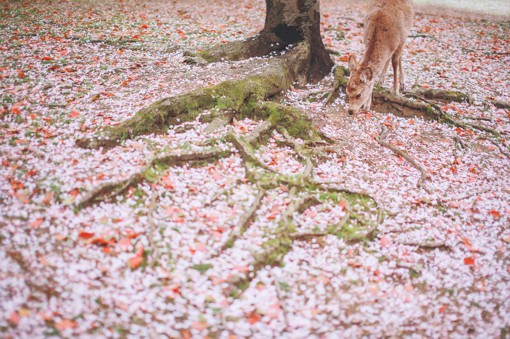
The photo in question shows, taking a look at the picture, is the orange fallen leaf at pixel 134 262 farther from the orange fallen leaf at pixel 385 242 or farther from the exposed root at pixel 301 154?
the orange fallen leaf at pixel 385 242

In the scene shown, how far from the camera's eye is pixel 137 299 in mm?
4227

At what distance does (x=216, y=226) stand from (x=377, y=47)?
577 centimetres

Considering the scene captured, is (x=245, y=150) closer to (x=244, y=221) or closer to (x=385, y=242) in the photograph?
(x=244, y=221)

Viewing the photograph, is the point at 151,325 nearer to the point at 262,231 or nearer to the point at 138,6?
the point at 262,231

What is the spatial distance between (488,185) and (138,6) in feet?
49.4

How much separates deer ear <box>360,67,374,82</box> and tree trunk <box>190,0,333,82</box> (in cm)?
187

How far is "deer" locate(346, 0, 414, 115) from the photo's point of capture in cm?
817

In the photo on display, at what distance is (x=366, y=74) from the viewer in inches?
320

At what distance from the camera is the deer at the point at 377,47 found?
8172 mm

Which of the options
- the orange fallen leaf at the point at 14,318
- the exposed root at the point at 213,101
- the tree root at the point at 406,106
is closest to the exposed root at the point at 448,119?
the tree root at the point at 406,106

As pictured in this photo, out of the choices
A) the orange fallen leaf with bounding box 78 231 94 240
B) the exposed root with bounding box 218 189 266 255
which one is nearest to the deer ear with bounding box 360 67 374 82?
the exposed root with bounding box 218 189 266 255

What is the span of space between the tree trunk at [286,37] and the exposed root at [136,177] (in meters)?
3.95

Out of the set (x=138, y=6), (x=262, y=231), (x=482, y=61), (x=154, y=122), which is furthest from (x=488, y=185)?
(x=138, y=6)

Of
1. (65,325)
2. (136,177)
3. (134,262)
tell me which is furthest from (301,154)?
(65,325)
